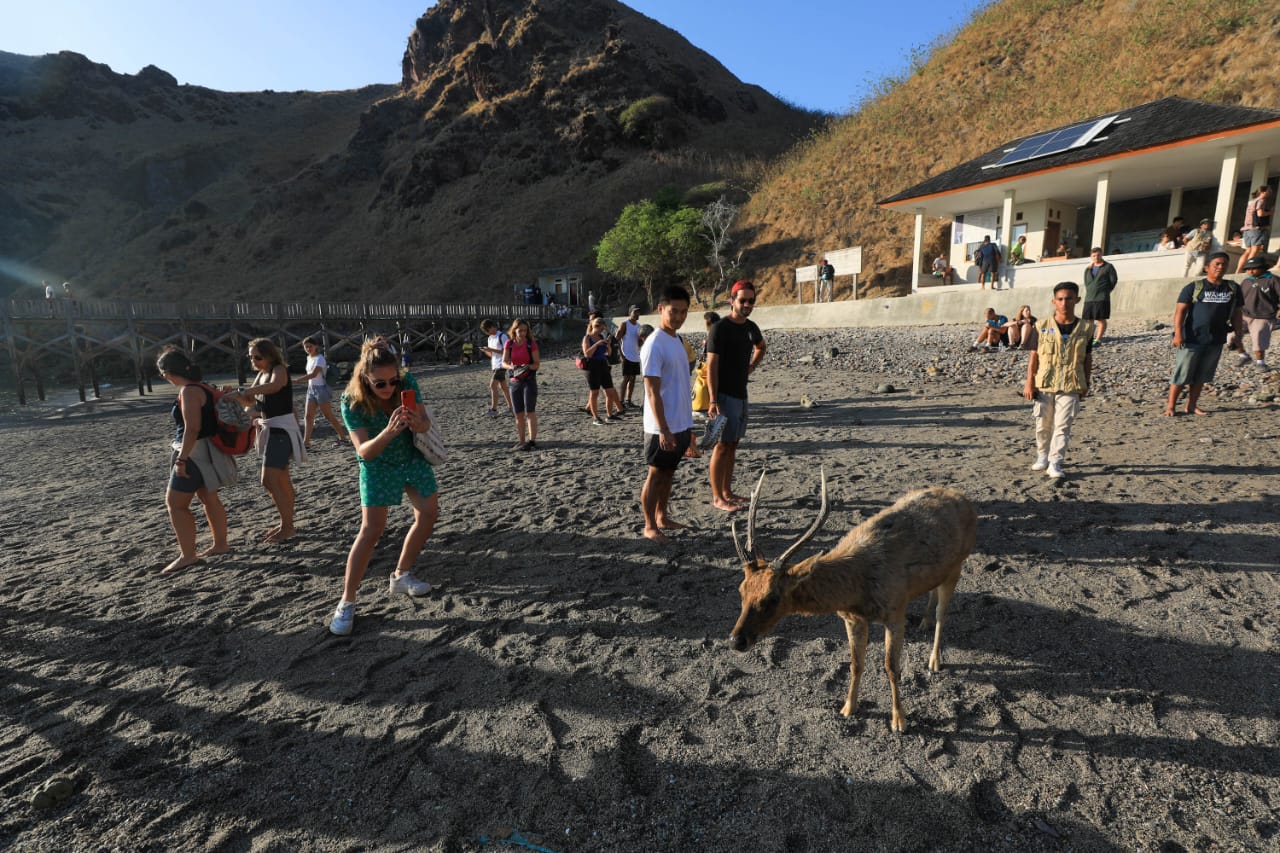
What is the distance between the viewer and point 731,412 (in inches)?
216

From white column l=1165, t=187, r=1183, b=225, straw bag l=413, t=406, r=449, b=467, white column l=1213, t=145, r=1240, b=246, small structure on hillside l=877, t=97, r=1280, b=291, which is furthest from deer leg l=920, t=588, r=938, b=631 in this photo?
white column l=1165, t=187, r=1183, b=225

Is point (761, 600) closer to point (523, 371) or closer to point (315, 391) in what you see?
point (523, 371)

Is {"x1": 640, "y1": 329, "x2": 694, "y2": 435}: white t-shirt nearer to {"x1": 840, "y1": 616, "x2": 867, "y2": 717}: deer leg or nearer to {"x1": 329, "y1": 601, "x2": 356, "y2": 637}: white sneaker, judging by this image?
{"x1": 840, "y1": 616, "x2": 867, "y2": 717}: deer leg

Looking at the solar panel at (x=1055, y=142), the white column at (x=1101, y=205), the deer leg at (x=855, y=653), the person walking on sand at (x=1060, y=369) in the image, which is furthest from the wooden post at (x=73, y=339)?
the white column at (x=1101, y=205)

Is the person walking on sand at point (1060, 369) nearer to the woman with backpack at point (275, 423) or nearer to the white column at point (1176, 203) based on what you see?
the woman with backpack at point (275, 423)

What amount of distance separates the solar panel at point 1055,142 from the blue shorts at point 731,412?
20046 millimetres

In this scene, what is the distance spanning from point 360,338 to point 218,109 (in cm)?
11110

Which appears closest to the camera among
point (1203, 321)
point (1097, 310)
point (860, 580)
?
point (860, 580)

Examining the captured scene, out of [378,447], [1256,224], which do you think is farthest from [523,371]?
[1256,224]

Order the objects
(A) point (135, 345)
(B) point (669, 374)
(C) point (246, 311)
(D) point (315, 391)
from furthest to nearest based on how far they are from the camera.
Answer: (C) point (246, 311) < (A) point (135, 345) < (D) point (315, 391) < (B) point (669, 374)

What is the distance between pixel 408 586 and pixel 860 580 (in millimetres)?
3541

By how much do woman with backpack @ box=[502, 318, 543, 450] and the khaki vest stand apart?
6192 mm

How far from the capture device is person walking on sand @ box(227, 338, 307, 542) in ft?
18.2

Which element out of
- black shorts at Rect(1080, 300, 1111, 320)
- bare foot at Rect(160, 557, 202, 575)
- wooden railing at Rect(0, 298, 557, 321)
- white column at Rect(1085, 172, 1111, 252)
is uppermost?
white column at Rect(1085, 172, 1111, 252)
